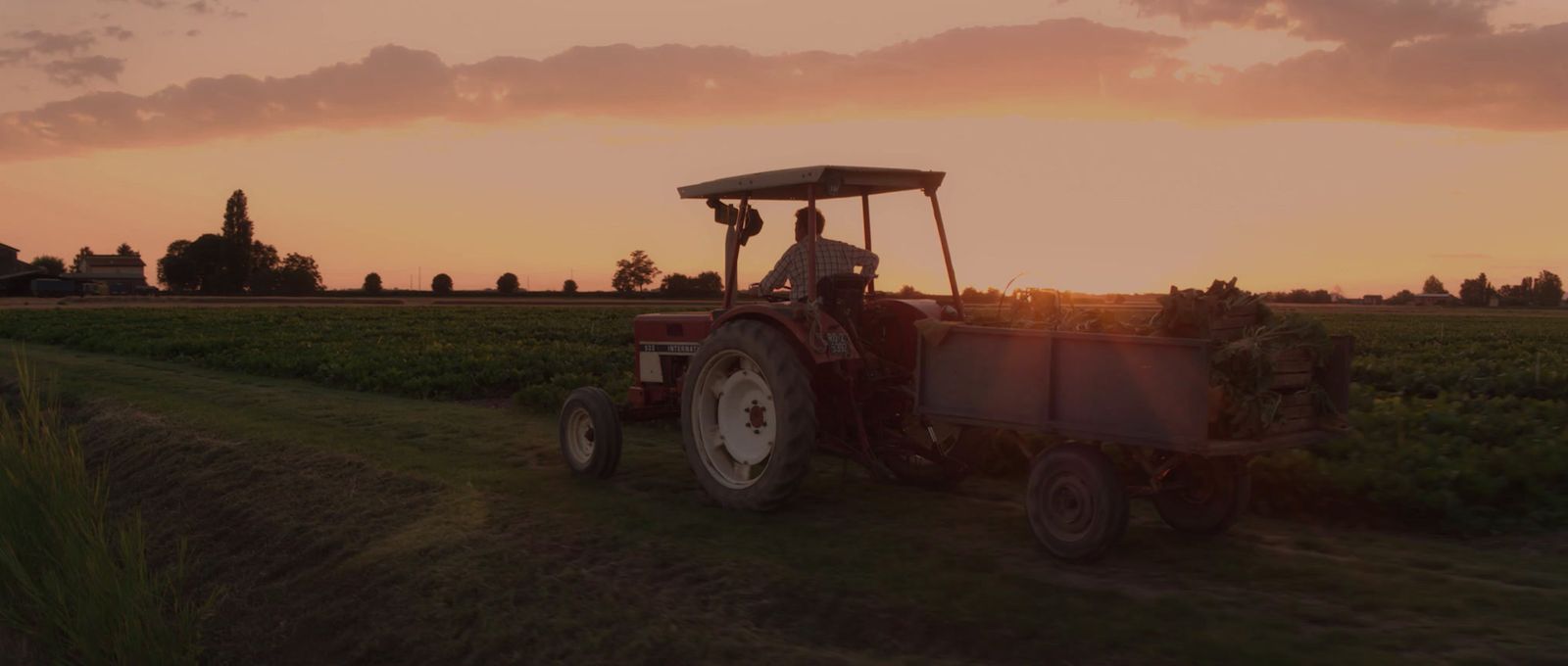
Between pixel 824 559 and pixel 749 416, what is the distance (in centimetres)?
174

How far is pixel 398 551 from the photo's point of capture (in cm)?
767

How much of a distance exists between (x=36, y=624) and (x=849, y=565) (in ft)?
21.1

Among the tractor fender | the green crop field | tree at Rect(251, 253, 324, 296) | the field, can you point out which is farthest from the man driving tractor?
tree at Rect(251, 253, 324, 296)

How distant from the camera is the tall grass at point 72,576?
23.7ft

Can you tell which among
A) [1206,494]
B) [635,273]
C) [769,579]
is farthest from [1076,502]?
[635,273]

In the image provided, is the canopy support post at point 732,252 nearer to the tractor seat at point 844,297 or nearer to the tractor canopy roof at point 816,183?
the tractor canopy roof at point 816,183

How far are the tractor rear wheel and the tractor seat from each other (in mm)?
401

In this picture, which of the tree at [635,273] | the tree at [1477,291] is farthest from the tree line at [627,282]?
the tree at [1477,291]

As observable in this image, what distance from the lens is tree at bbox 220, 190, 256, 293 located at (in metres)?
97.7

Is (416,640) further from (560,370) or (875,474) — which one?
(560,370)

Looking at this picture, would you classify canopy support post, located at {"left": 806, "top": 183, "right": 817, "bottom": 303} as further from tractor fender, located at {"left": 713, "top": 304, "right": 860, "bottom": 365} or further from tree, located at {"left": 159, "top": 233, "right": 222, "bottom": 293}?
tree, located at {"left": 159, "top": 233, "right": 222, "bottom": 293}

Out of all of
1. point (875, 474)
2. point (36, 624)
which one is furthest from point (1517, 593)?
point (36, 624)

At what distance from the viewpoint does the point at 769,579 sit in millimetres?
6367

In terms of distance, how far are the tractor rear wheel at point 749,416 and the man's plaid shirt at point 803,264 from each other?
0.34m
